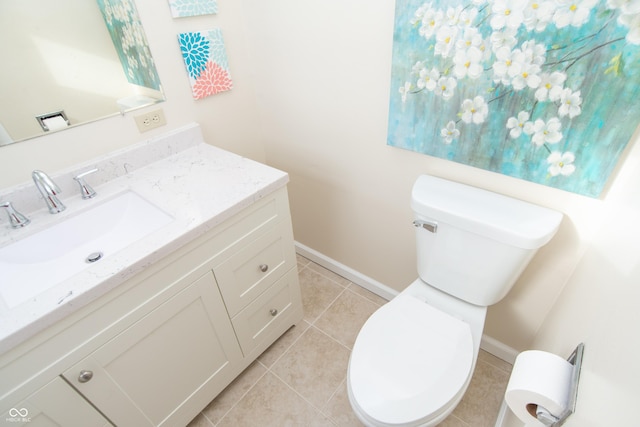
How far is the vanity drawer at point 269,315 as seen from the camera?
1.31 metres

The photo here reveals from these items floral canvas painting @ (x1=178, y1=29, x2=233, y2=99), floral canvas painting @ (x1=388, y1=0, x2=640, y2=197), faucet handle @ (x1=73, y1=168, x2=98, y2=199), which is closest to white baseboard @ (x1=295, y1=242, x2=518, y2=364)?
floral canvas painting @ (x1=388, y1=0, x2=640, y2=197)

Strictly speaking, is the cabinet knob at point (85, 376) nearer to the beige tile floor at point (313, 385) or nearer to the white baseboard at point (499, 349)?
the beige tile floor at point (313, 385)

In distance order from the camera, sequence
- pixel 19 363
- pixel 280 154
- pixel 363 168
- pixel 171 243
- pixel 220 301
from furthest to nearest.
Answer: pixel 280 154 < pixel 363 168 < pixel 220 301 < pixel 171 243 < pixel 19 363

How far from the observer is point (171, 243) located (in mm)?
890

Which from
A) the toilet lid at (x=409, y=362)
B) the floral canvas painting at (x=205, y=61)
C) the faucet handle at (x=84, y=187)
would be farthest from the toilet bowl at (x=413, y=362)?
the floral canvas painting at (x=205, y=61)

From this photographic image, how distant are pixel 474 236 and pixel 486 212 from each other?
8cm

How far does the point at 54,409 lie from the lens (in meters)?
0.82

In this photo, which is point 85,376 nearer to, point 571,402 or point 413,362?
point 413,362

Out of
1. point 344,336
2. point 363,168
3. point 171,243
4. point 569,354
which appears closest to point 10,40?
Answer: point 171,243

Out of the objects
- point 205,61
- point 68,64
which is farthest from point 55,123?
point 205,61

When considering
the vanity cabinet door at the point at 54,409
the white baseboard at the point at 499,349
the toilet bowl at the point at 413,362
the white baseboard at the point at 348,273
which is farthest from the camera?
the white baseboard at the point at 348,273

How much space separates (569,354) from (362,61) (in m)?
1.10

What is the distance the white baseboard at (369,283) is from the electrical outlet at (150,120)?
107 centimetres

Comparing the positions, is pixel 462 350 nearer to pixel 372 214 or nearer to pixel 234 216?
pixel 372 214
